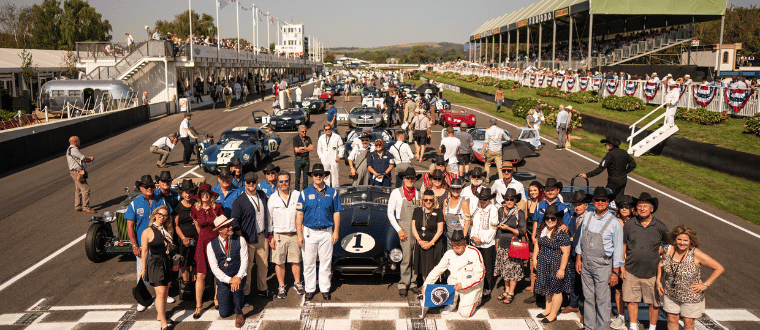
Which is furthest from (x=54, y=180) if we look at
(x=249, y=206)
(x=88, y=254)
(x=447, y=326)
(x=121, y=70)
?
(x=121, y=70)

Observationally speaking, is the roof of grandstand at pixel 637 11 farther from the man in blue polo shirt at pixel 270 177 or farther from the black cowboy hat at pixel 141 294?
the black cowboy hat at pixel 141 294

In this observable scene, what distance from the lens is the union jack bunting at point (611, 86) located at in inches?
1265

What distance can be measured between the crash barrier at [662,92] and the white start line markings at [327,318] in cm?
1820

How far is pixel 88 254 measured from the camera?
350 inches

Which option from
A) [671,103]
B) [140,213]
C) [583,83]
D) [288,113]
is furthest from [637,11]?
[140,213]

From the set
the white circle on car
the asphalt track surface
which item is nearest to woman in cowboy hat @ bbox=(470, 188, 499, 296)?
the asphalt track surface

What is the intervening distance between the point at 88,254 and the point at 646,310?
8817 millimetres

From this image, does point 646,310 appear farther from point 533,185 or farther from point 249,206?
point 249,206

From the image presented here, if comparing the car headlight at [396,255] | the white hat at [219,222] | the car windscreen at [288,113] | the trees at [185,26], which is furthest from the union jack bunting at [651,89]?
the trees at [185,26]

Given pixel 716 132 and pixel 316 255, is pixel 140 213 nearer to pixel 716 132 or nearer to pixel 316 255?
pixel 316 255

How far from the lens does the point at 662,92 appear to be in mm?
27531

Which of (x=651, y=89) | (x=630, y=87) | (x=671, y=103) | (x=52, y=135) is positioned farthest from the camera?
(x=630, y=87)

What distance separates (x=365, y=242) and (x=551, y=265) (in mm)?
2759

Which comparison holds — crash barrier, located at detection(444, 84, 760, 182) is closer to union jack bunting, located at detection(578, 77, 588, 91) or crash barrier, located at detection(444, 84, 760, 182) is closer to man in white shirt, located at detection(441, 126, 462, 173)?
man in white shirt, located at detection(441, 126, 462, 173)
